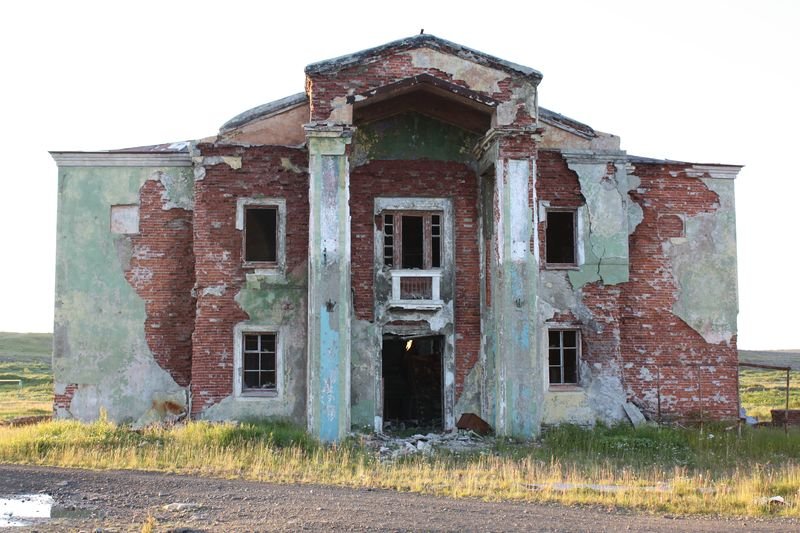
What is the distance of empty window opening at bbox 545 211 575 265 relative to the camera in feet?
63.2

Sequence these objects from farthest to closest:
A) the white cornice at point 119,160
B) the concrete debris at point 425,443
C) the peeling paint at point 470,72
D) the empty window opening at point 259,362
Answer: the white cornice at point 119,160
the empty window opening at point 259,362
the peeling paint at point 470,72
the concrete debris at point 425,443

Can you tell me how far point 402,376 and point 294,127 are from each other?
7371mm

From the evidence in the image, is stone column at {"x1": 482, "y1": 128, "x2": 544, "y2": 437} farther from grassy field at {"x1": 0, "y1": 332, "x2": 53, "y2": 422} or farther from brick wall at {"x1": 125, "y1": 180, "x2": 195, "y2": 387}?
grassy field at {"x1": 0, "y1": 332, "x2": 53, "y2": 422}

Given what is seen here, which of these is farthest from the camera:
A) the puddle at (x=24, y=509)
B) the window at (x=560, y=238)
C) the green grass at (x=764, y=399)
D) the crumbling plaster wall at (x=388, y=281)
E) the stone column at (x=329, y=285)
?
the green grass at (x=764, y=399)

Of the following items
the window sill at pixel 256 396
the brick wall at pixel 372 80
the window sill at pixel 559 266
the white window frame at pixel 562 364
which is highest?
the brick wall at pixel 372 80

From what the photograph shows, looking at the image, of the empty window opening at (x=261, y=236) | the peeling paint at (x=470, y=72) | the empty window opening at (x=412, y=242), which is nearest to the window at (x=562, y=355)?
the empty window opening at (x=412, y=242)

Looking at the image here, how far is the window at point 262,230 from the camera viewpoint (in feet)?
60.0

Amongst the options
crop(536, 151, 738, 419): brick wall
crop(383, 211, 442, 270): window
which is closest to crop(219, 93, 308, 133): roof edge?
crop(383, 211, 442, 270): window

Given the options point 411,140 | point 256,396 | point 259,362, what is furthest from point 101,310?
point 411,140

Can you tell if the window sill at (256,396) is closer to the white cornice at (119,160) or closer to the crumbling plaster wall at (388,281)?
the crumbling plaster wall at (388,281)

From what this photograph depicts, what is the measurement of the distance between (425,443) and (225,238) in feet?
20.1

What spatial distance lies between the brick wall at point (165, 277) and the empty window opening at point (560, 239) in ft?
26.5

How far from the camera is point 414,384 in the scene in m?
21.6

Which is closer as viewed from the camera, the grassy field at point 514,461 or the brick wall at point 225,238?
the grassy field at point 514,461
